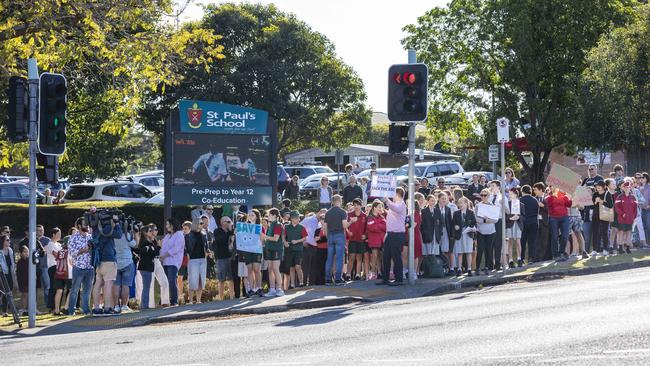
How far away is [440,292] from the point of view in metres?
20.1

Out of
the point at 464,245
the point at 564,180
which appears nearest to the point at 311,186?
the point at 564,180

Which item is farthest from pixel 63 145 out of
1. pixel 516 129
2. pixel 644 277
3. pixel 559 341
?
pixel 516 129

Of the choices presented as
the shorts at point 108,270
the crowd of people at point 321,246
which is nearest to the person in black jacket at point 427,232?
the crowd of people at point 321,246

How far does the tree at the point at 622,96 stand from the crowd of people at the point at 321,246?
1313 centimetres

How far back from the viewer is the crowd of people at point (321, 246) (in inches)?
777

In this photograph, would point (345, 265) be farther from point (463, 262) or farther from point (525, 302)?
point (525, 302)

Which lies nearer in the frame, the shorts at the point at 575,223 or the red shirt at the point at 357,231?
the red shirt at the point at 357,231

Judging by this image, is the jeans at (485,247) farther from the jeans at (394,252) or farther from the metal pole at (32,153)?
the metal pole at (32,153)

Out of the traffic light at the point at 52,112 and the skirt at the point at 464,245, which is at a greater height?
the traffic light at the point at 52,112

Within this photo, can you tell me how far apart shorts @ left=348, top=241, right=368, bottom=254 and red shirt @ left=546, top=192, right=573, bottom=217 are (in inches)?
188

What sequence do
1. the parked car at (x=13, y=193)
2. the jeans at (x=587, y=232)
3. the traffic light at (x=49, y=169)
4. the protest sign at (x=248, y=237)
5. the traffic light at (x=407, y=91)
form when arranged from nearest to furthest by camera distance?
the traffic light at (x=49, y=169)
the traffic light at (x=407, y=91)
the protest sign at (x=248, y=237)
the jeans at (x=587, y=232)
the parked car at (x=13, y=193)

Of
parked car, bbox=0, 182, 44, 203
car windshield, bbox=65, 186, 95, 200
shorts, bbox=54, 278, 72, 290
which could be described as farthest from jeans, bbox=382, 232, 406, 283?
parked car, bbox=0, 182, 44, 203

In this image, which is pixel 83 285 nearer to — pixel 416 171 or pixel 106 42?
pixel 106 42

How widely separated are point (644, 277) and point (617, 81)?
820 inches
